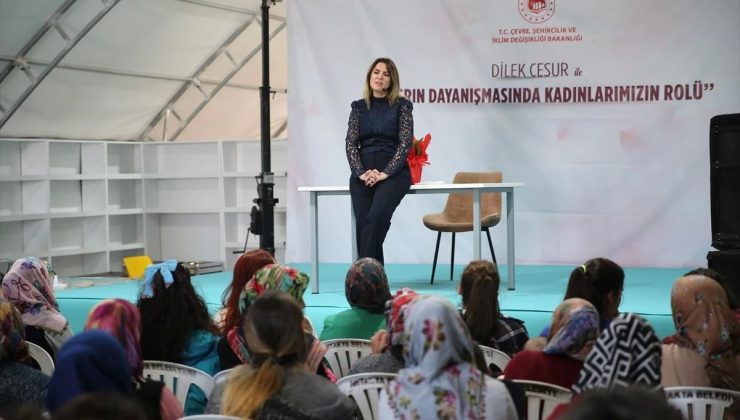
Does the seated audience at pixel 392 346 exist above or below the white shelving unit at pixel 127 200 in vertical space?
below

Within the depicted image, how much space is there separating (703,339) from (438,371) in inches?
41.6

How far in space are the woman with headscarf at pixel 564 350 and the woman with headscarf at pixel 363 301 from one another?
771mm

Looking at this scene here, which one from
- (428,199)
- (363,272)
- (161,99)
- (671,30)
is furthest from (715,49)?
(161,99)

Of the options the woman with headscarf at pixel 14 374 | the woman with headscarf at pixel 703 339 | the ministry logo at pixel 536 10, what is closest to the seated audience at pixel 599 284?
the woman with headscarf at pixel 703 339

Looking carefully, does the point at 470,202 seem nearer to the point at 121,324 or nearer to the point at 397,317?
the point at 397,317

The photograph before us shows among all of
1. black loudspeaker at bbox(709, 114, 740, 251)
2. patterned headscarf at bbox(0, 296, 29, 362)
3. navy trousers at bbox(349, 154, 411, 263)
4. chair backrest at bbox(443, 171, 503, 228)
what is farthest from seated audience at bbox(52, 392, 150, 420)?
chair backrest at bbox(443, 171, 503, 228)

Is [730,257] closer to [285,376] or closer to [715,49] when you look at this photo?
[715,49]

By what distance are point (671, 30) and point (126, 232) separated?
579 centimetres

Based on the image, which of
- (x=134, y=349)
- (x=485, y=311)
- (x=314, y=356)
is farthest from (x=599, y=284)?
(x=134, y=349)

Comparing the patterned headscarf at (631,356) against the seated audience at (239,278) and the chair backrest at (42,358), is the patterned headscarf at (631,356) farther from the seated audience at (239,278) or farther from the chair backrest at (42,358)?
the chair backrest at (42,358)

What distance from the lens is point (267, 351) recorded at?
7.23ft

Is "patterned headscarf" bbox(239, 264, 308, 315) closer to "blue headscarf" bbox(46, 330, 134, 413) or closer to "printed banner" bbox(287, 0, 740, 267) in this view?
"blue headscarf" bbox(46, 330, 134, 413)

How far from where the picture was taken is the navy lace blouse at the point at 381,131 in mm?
5590

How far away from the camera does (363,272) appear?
3.24m
